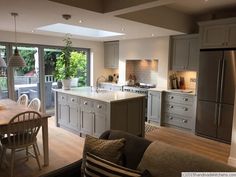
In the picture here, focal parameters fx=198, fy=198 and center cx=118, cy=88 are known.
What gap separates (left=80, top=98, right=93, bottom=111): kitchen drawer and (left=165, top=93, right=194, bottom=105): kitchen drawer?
6.63 ft

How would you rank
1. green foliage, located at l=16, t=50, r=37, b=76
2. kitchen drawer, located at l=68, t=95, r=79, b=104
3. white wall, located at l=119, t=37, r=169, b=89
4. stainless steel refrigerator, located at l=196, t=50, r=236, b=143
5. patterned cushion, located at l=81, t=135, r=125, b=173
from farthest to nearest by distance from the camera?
green foliage, located at l=16, t=50, r=37, b=76
white wall, located at l=119, t=37, r=169, b=89
kitchen drawer, located at l=68, t=95, r=79, b=104
stainless steel refrigerator, located at l=196, t=50, r=236, b=143
patterned cushion, located at l=81, t=135, r=125, b=173

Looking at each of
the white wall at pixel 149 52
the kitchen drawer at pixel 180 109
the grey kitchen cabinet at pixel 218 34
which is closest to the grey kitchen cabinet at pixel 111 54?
the white wall at pixel 149 52

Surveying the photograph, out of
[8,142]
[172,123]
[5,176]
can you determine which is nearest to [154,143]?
[8,142]

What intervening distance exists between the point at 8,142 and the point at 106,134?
1.55 m

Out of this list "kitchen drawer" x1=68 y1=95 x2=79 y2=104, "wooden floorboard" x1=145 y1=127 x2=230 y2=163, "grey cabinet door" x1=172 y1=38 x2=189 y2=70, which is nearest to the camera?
"wooden floorboard" x1=145 y1=127 x2=230 y2=163

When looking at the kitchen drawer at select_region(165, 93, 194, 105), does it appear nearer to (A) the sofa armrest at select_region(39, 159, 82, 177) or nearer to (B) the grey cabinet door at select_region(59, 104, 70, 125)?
(B) the grey cabinet door at select_region(59, 104, 70, 125)

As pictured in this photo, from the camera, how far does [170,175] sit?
1.46 meters

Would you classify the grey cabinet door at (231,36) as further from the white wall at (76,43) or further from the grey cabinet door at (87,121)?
the white wall at (76,43)

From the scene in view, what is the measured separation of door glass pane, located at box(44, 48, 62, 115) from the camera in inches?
224

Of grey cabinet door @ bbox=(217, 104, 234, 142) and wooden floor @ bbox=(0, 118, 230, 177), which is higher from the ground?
grey cabinet door @ bbox=(217, 104, 234, 142)

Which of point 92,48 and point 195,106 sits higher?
point 92,48

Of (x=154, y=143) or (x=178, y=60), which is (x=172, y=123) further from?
Result: (x=154, y=143)

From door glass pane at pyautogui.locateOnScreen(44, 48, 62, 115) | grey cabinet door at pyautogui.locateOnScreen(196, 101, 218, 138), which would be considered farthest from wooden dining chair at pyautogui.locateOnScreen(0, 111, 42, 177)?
grey cabinet door at pyautogui.locateOnScreen(196, 101, 218, 138)

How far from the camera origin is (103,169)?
1.57 meters
